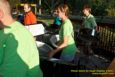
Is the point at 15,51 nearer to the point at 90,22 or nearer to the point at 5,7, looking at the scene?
the point at 5,7

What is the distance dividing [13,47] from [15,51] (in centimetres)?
3

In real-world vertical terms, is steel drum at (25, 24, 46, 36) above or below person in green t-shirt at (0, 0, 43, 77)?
below

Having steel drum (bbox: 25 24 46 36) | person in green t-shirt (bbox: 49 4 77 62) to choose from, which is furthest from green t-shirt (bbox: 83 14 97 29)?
person in green t-shirt (bbox: 49 4 77 62)

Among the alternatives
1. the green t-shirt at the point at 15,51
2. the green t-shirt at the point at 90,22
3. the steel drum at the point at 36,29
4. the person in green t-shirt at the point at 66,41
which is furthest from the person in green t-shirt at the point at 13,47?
the green t-shirt at the point at 90,22

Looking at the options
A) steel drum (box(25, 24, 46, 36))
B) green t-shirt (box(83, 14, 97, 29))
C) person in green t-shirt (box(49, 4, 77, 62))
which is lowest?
green t-shirt (box(83, 14, 97, 29))

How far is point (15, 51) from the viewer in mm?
2832

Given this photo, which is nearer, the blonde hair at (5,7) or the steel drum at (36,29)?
the blonde hair at (5,7)

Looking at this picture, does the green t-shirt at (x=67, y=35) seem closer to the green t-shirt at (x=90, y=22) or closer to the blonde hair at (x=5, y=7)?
the blonde hair at (x=5, y=7)

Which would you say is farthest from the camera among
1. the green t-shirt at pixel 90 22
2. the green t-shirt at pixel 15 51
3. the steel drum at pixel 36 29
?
the green t-shirt at pixel 90 22

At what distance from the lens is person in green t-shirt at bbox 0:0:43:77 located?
2.83 m

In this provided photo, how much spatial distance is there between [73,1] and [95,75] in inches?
1547

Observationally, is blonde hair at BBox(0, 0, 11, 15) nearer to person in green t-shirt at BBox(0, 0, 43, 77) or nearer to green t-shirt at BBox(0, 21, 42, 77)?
person in green t-shirt at BBox(0, 0, 43, 77)

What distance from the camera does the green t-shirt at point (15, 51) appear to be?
283 cm

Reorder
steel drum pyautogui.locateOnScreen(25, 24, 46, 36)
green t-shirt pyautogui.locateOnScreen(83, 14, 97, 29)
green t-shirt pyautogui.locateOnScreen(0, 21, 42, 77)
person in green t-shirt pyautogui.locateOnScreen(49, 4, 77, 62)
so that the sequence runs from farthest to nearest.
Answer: green t-shirt pyautogui.locateOnScreen(83, 14, 97, 29), steel drum pyautogui.locateOnScreen(25, 24, 46, 36), person in green t-shirt pyautogui.locateOnScreen(49, 4, 77, 62), green t-shirt pyautogui.locateOnScreen(0, 21, 42, 77)
